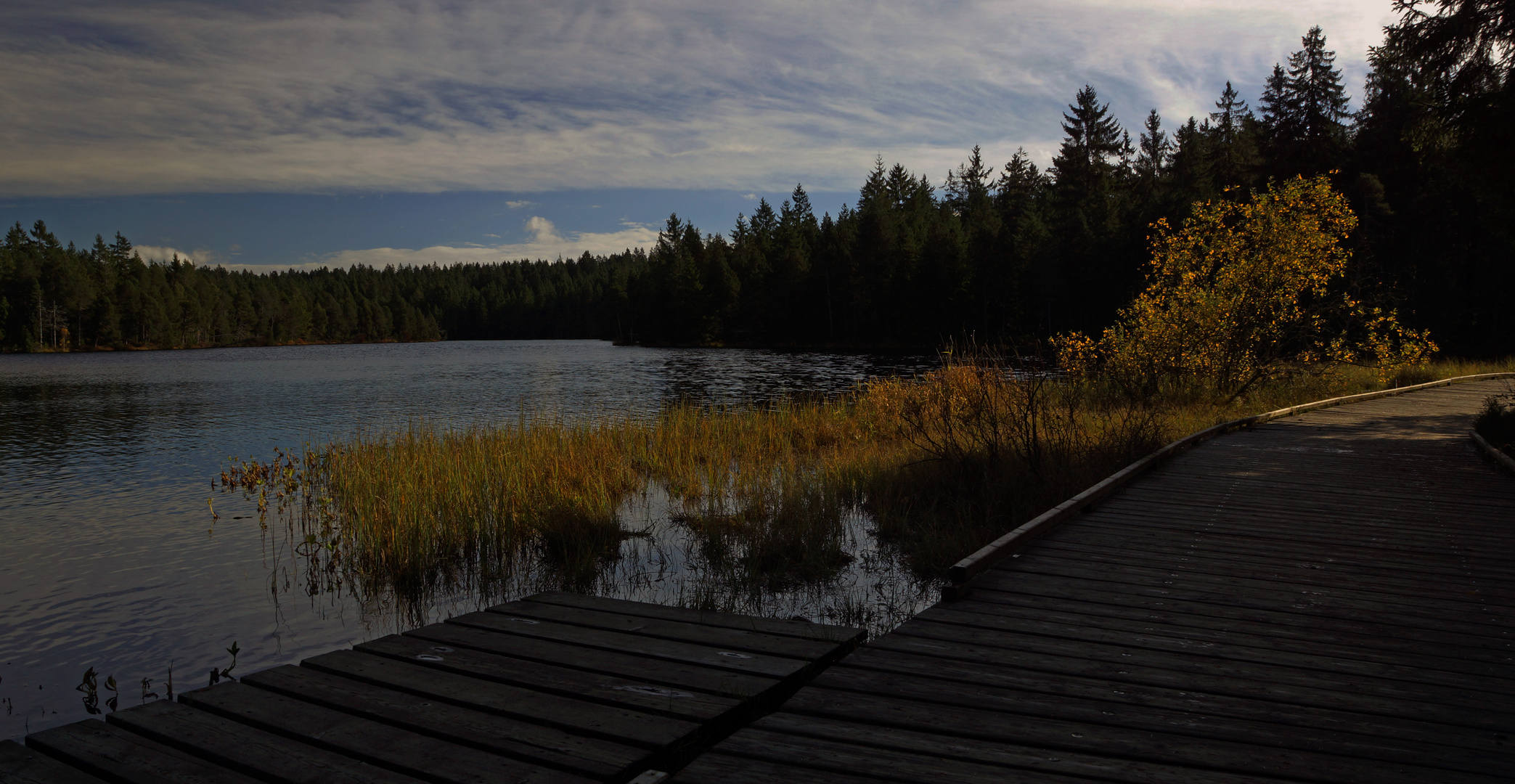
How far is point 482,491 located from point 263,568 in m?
2.19

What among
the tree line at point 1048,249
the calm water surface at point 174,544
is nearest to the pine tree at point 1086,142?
the tree line at point 1048,249

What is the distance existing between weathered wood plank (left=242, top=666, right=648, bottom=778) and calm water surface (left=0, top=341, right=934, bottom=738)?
7.43 ft

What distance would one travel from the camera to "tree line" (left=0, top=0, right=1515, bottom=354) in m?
12.3

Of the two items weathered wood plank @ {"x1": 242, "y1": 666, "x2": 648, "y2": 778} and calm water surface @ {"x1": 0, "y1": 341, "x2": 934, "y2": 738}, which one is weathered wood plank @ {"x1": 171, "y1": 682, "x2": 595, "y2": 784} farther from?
calm water surface @ {"x1": 0, "y1": 341, "x2": 934, "y2": 738}

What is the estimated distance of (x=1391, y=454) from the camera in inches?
386

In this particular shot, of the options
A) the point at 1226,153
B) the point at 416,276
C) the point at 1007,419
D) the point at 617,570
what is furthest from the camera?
the point at 416,276

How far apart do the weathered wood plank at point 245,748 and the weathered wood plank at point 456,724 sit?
0.94 ft

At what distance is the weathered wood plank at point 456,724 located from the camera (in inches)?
115

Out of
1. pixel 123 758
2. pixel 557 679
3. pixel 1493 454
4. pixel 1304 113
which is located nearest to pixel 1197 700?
pixel 557 679

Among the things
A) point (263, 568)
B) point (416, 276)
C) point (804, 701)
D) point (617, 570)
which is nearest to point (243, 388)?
point (263, 568)

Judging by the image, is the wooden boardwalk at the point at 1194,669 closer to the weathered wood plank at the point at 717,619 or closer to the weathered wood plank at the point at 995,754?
the weathered wood plank at the point at 995,754

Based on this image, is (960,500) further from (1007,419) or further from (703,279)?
(703,279)

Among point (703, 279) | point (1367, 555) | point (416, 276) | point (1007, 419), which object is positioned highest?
point (416, 276)

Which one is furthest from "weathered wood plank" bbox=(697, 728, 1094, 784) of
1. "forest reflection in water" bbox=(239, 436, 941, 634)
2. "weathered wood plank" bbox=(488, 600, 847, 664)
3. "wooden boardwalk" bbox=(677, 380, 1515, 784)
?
"forest reflection in water" bbox=(239, 436, 941, 634)
